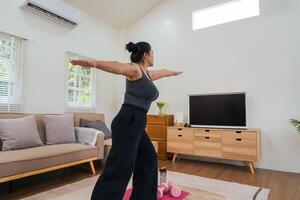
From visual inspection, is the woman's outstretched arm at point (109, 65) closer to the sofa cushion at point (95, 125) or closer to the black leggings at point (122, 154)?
the black leggings at point (122, 154)

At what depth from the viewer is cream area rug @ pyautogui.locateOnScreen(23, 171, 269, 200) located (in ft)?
7.06

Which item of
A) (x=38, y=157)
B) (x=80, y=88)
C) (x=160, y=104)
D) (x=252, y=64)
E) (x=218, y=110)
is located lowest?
(x=38, y=157)

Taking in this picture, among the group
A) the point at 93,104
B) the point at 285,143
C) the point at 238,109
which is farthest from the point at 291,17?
the point at 93,104

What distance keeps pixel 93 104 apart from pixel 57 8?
6.11 feet

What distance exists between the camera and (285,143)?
10.8 ft

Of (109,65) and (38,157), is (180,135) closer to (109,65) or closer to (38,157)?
(38,157)

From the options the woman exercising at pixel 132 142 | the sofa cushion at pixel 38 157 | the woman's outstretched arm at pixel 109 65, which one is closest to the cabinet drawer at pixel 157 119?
the sofa cushion at pixel 38 157

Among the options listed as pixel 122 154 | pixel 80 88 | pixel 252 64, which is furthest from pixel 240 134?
pixel 80 88

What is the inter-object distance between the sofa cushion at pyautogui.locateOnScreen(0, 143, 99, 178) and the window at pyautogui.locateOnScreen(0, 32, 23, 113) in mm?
1007

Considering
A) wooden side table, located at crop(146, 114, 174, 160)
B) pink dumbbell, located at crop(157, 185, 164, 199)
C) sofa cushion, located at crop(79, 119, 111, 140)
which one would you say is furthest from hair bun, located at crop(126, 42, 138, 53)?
wooden side table, located at crop(146, 114, 174, 160)

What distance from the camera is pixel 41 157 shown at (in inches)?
89.8

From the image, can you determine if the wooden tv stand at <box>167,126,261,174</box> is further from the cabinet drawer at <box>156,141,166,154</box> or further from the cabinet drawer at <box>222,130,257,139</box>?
the cabinet drawer at <box>156,141,166,154</box>

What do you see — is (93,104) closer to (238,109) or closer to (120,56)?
(120,56)

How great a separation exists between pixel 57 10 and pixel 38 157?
2.40 meters
